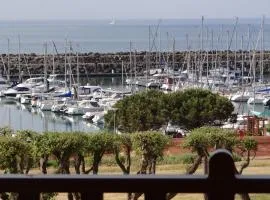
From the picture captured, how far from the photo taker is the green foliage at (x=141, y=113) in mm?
30797

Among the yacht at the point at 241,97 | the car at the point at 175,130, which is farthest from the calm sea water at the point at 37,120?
the yacht at the point at 241,97

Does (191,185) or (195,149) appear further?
(195,149)

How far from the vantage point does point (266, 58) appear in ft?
289

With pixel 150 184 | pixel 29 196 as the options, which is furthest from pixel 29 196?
pixel 150 184

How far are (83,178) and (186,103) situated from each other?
101ft

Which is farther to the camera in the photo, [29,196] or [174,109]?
[174,109]

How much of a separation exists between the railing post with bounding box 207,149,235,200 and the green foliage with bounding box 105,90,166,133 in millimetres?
29039

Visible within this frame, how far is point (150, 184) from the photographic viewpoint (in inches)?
59.4

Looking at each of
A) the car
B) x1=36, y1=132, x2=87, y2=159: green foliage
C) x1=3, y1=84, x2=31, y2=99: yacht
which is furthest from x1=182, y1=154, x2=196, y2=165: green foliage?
x1=3, y1=84, x2=31, y2=99: yacht

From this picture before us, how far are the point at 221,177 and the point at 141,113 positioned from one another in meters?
29.2

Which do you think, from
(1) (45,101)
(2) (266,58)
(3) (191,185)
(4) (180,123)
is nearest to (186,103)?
(4) (180,123)

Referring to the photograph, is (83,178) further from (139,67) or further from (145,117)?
(139,67)

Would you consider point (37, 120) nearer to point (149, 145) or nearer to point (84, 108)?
point (84, 108)

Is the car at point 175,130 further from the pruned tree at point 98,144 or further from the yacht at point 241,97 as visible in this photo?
the yacht at point 241,97
